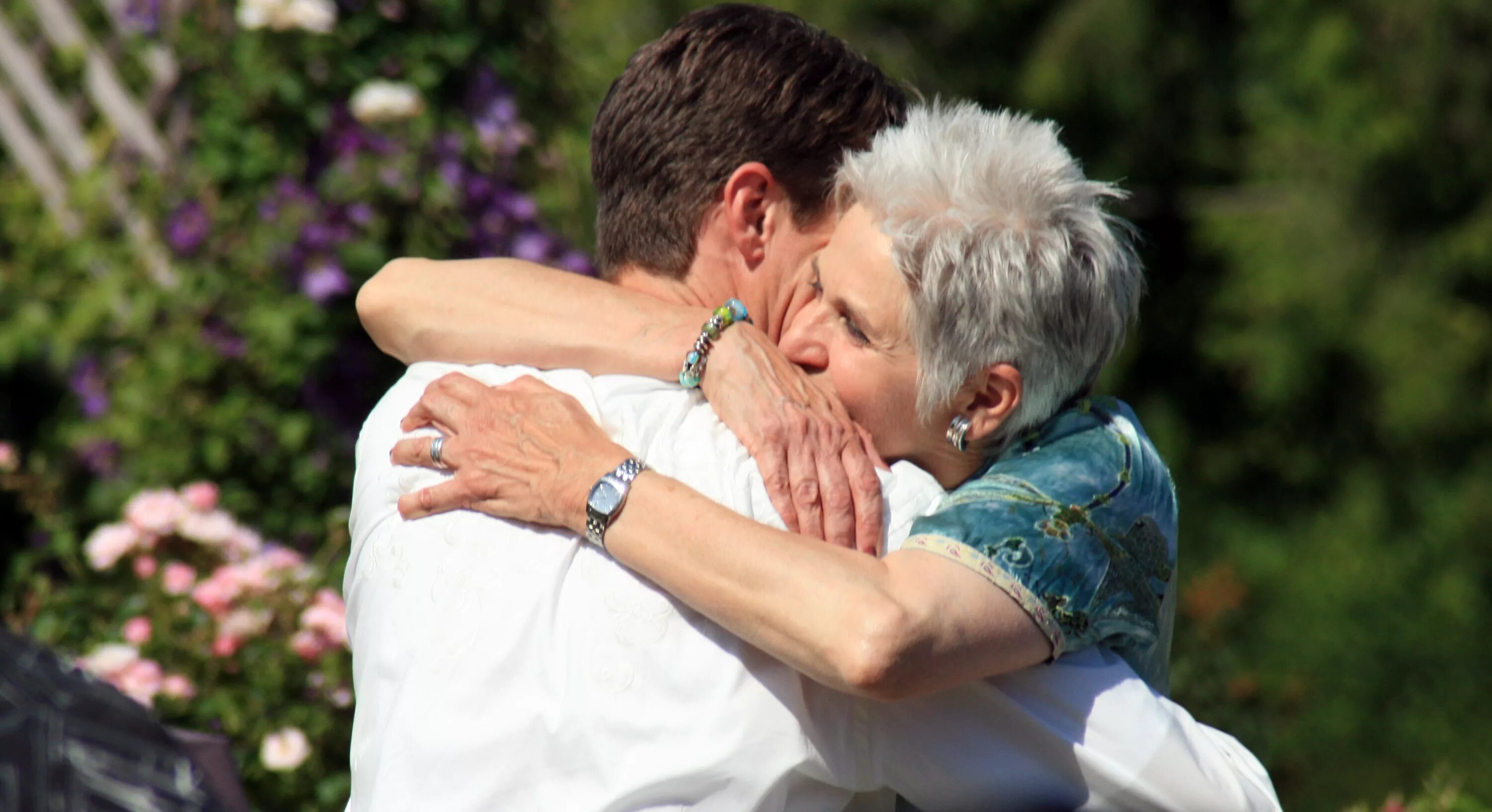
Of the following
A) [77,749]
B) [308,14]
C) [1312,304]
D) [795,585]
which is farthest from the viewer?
[1312,304]

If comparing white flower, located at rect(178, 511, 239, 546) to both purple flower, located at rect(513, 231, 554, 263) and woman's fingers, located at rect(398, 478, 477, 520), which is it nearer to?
purple flower, located at rect(513, 231, 554, 263)

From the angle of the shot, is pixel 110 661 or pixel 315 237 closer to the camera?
pixel 110 661

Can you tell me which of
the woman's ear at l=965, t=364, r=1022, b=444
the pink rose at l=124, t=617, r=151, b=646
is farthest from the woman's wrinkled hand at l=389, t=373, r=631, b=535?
the pink rose at l=124, t=617, r=151, b=646

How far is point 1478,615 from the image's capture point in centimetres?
725

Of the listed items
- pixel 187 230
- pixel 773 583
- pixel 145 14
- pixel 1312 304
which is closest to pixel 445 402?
pixel 773 583

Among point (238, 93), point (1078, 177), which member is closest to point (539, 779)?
point (1078, 177)

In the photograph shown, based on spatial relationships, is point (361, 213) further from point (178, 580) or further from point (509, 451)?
point (509, 451)

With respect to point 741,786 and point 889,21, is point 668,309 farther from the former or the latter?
point 889,21

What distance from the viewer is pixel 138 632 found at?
3121mm

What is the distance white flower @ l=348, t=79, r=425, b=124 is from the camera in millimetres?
3908

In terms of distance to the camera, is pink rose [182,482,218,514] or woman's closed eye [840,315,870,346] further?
pink rose [182,482,218,514]

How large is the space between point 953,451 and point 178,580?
1932mm

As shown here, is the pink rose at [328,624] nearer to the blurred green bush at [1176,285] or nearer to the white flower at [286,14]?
the blurred green bush at [1176,285]

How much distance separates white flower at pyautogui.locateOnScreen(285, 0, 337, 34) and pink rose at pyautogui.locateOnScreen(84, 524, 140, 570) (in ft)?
4.54
